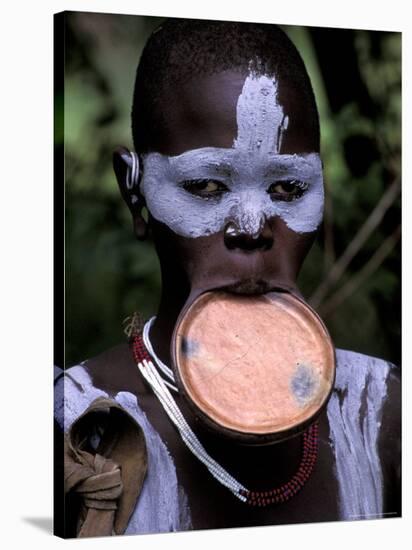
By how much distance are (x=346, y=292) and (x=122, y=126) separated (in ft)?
3.44

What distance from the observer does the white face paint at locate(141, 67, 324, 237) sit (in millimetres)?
5609

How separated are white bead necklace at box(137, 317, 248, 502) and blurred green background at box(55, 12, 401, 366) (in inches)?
5.8

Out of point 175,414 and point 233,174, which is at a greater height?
point 233,174

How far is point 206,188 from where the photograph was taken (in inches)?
222

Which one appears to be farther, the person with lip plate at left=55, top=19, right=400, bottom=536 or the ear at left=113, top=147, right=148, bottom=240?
the ear at left=113, top=147, right=148, bottom=240

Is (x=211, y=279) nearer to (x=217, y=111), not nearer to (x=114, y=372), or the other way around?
(x=114, y=372)

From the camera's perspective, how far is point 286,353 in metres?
5.62

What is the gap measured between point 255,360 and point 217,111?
0.83m

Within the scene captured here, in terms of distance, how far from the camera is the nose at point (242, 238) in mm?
5617

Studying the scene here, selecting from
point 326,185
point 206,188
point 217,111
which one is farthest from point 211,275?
point 326,185

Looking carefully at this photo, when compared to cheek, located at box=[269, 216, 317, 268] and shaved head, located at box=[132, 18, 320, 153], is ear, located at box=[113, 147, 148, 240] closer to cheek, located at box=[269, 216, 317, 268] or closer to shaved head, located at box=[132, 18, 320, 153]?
shaved head, located at box=[132, 18, 320, 153]

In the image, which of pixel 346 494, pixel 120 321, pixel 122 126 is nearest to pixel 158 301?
pixel 120 321

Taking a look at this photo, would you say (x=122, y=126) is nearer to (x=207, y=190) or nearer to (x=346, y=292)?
(x=207, y=190)

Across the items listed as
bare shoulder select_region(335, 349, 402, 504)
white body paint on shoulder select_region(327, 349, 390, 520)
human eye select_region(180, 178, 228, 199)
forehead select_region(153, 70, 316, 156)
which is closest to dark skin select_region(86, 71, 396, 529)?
forehead select_region(153, 70, 316, 156)
